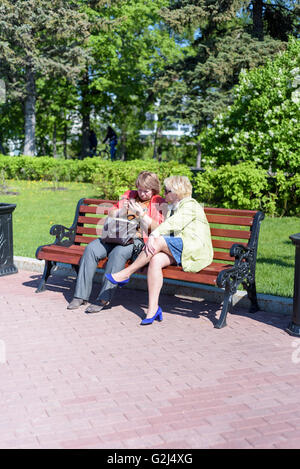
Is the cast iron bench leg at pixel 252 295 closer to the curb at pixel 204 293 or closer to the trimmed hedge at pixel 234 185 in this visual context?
the curb at pixel 204 293

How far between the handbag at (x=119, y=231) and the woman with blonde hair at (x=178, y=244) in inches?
12.3

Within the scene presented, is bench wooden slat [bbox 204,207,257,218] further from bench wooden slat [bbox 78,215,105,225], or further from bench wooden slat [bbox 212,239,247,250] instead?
bench wooden slat [bbox 78,215,105,225]

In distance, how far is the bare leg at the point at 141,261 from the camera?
17.0 ft

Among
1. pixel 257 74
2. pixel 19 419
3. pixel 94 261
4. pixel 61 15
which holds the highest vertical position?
pixel 61 15

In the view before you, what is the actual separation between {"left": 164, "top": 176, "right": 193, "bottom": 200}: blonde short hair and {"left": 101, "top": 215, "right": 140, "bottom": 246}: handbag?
546mm

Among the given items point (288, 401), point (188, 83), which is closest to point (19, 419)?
point (288, 401)

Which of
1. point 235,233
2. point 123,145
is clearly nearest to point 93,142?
point 123,145

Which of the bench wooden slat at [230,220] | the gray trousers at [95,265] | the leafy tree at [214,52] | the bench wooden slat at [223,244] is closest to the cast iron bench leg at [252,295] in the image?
the bench wooden slat at [223,244]

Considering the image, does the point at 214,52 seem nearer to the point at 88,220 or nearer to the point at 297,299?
the point at 88,220

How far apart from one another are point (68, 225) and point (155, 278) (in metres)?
6.06

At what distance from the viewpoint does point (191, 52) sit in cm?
3666

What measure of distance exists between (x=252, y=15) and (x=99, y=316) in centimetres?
2243

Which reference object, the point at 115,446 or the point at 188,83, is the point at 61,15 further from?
the point at 115,446

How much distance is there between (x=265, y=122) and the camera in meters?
12.5
